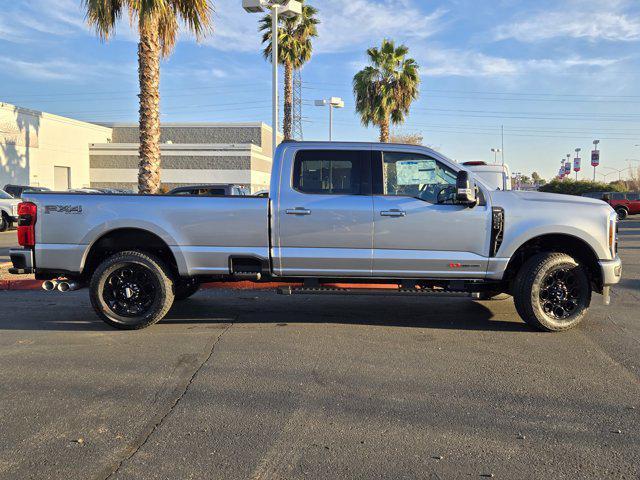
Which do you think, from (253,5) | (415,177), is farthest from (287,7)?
(415,177)

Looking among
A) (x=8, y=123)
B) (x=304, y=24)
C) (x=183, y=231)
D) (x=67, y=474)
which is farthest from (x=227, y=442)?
(x=8, y=123)

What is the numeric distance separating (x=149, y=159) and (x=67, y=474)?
411 inches

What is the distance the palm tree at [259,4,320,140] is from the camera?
82.8 feet

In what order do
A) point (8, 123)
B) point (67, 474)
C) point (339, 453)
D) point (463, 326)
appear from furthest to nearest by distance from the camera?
point (8, 123), point (463, 326), point (339, 453), point (67, 474)

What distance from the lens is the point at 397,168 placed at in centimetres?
586

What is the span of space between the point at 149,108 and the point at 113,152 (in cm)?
3171

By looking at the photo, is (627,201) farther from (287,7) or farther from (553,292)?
(553,292)

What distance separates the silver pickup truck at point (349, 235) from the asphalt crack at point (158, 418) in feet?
4.35

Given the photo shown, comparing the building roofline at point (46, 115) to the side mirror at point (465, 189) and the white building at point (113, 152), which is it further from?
the side mirror at point (465, 189)

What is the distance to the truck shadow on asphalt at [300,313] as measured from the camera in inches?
245

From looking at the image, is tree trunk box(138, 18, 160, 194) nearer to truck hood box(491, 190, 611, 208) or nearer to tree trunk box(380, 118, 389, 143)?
truck hood box(491, 190, 611, 208)

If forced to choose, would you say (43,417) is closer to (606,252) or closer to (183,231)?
(183,231)

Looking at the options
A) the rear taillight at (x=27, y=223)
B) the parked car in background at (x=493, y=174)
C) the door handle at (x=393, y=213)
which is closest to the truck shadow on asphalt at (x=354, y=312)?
the door handle at (x=393, y=213)

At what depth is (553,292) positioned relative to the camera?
18.9ft
